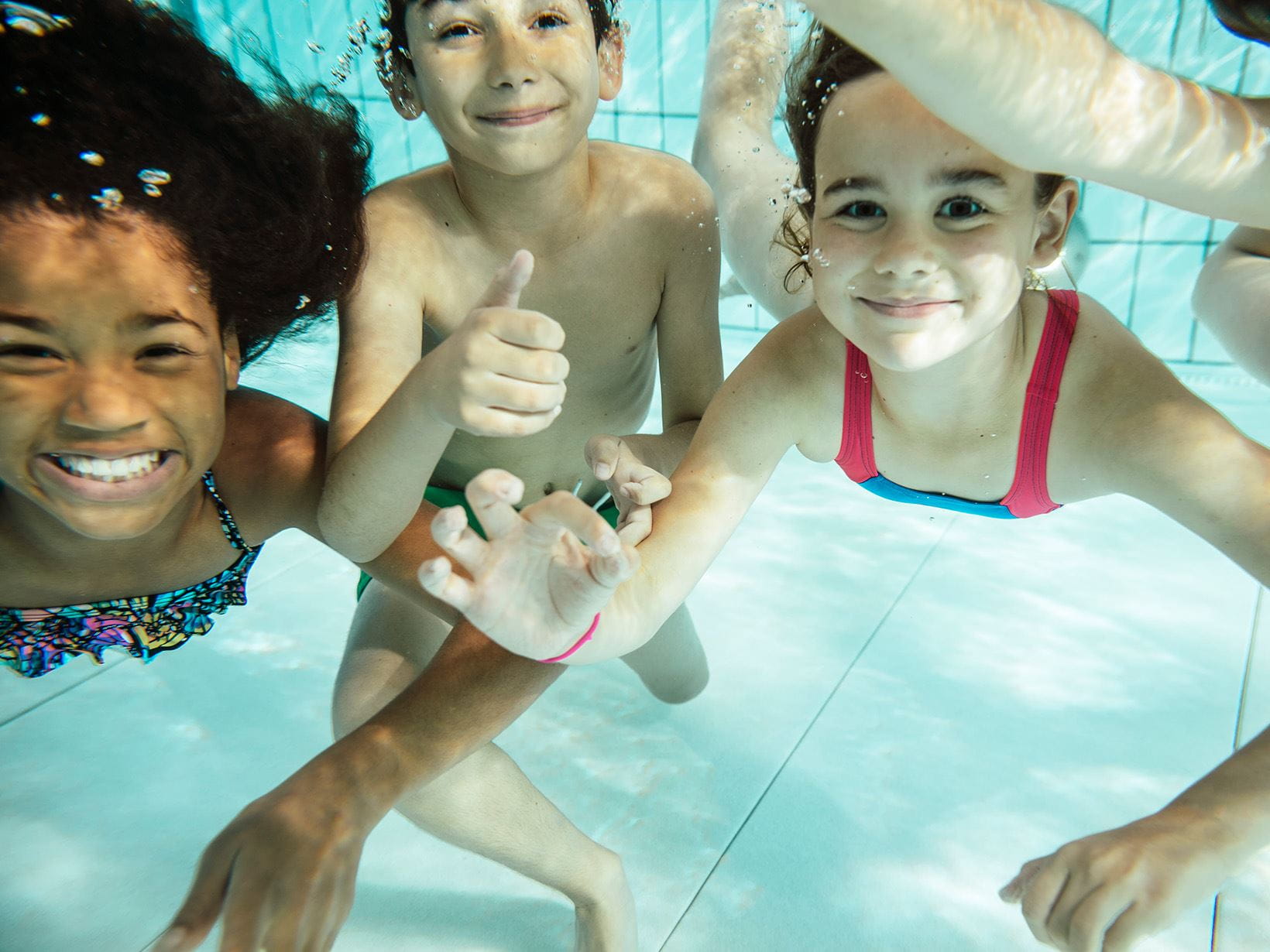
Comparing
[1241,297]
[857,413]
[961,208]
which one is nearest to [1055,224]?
[961,208]

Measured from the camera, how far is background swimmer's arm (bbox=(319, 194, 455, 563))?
52.4 inches

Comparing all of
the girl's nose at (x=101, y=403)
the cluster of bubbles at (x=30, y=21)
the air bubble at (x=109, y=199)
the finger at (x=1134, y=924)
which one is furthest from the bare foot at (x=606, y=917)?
the cluster of bubbles at (x=30, y=21)

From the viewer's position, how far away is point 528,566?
3.76ft

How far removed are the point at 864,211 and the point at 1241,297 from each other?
33.1 inches

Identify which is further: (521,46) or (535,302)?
(535,302)

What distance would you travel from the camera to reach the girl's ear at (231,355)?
4.87 ft

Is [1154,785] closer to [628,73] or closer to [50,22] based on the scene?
[50,22]

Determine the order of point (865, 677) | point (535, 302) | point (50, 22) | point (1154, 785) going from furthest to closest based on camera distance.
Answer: point (865, 677) < point (1154, 785) < point (535, 302) < point (50, 22)

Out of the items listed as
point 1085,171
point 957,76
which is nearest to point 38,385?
point 957,76

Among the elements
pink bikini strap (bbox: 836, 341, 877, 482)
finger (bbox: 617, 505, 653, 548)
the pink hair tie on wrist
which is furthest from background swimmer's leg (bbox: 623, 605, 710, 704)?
the pink hair tie on wrist

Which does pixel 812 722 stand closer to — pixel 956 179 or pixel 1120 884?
pixel 1120 884

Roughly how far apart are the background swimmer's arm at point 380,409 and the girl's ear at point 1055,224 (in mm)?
917

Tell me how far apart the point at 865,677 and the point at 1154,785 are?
2.30ft

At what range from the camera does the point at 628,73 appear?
14.4 ft
